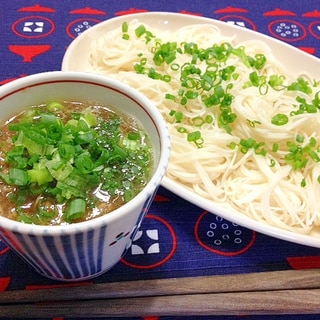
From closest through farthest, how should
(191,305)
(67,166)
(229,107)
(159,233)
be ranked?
1. (67,166)
2. (191,305)
3. (159,233)
4. (229,107)

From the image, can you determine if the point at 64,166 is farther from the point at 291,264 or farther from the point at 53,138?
the point at 291,264

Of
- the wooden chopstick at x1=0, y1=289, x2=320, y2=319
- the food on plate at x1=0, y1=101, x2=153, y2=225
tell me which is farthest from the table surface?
the food on plate at x1=0, y1=101, x2=153, y2=225

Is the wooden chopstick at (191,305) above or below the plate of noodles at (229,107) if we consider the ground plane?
below

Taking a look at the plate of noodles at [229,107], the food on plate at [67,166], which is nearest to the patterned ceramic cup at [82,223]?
the food on plate at [67,166]

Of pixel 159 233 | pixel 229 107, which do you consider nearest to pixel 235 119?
pixel 229 107

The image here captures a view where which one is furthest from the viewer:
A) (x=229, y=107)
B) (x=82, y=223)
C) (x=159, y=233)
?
(x=229, y=107)

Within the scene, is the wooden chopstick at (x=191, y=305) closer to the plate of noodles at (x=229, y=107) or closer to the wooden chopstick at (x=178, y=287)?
the wooden chopstick at (x=178, y=287)

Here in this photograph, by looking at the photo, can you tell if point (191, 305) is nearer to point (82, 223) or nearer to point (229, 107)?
Result: point (82, 223)
